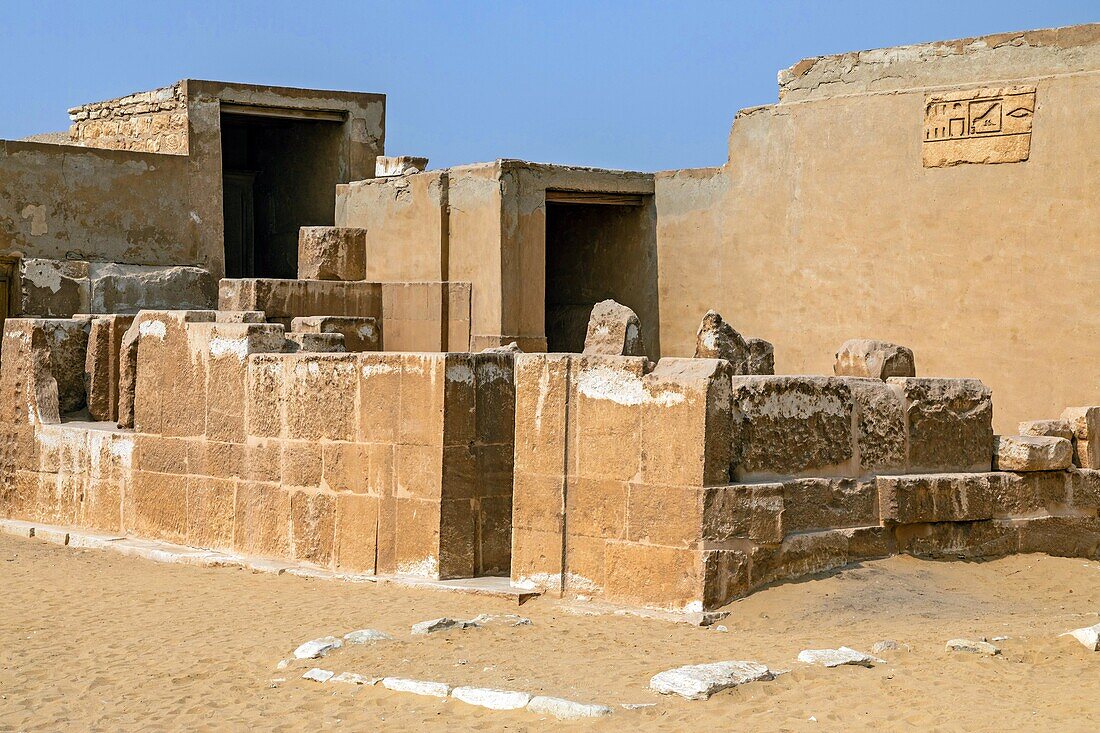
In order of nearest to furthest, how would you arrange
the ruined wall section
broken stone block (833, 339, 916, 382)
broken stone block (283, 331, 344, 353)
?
broken stone block (833, 339, 916, 382) < broken stone block (283, 331, 344, 353) < the ruined wall section

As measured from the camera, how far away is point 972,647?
20.0ft

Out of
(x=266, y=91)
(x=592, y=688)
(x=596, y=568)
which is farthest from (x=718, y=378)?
(x=266, y=91)

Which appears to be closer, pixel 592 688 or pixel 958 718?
pixel 958 718

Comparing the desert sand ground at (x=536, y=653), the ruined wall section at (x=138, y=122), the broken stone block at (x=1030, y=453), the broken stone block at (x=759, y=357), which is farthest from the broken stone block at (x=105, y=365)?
the broken stone block at (x=1030, y=453)

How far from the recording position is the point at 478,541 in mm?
8094

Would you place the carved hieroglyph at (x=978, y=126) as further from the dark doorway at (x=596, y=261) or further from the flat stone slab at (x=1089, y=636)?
the flat stone slab at (x=1089, y=636)

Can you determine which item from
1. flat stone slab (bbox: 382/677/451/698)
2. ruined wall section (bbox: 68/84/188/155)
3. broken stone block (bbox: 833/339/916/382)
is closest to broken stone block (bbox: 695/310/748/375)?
broken stone block (bbox: 833/339/916/382)

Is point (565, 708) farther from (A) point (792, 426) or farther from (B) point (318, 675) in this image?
(A) point (792, 426)

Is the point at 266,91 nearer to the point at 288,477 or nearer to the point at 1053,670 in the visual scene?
the point at 288,477

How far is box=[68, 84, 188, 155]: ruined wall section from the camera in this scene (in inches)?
555

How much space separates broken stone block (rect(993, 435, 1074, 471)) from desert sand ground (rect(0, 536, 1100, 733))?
59 centimetres

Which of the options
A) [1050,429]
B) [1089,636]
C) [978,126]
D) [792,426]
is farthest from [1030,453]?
[978,126]

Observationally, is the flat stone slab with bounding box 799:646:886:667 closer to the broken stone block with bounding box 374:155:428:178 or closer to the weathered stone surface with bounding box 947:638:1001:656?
the weathered stone surface with bounding box 947:638:1001:656

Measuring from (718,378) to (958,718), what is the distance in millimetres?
2358
